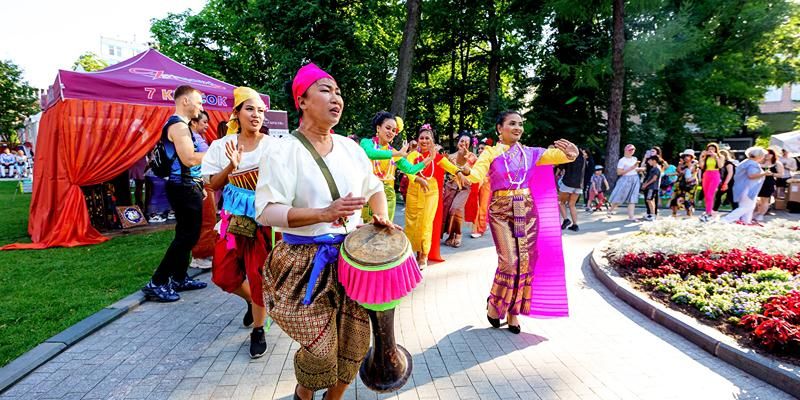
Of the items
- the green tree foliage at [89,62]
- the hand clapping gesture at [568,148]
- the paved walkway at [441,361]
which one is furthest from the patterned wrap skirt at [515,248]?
the green tree foliage at [89,62]

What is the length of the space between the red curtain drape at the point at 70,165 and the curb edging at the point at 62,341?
15.1ft

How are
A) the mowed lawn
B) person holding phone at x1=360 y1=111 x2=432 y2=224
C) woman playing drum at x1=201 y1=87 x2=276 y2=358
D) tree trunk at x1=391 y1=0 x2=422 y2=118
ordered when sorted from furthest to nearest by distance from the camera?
1. tree trunk at x1=391 y1=0 x2=422 y2=118
2. person holding phone at x1=360 y1=111 x2=432 y2=224
3. the mowed lawn
4. woman playing drum at x1=201 y1=87 x2=276 y2=358

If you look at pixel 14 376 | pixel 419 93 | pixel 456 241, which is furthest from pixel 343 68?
pixel 14 376

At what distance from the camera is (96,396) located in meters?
3.03

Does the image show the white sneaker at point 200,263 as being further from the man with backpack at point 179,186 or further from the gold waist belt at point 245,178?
the gold waist belt at point 245,178

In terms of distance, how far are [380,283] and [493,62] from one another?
905 inches

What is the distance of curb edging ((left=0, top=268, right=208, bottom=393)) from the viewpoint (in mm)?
3256

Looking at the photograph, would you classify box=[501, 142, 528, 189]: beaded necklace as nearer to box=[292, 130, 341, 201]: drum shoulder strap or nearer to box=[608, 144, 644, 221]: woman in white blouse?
box=[292, 130, 341, 201]: drum shoulder strap

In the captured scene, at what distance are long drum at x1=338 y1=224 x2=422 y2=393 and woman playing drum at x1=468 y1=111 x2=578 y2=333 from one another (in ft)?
7.04

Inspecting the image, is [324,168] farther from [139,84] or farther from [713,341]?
[139,84]

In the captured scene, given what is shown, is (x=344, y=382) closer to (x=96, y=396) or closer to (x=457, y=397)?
(x=457, y=397)

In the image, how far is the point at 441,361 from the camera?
3.64 metres

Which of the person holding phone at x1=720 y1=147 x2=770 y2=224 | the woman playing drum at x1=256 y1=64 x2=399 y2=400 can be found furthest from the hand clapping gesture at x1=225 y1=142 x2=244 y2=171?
the person holding phone at x1=720 y1=147 x2=770 y2=224

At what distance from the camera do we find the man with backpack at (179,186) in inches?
178
